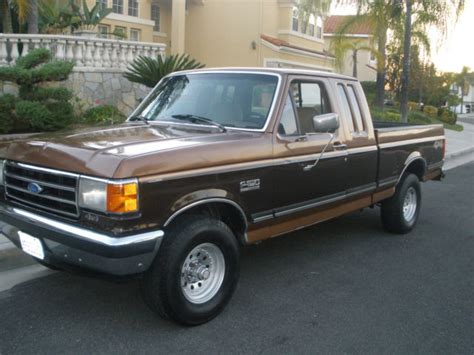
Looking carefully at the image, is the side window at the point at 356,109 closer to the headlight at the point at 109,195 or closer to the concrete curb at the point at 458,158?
the headlight at the point at 109,195

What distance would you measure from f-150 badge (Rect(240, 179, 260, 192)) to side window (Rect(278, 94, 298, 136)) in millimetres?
566

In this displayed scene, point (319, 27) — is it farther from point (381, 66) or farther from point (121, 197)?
point (121, 197)

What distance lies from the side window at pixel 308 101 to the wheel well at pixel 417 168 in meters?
1.92

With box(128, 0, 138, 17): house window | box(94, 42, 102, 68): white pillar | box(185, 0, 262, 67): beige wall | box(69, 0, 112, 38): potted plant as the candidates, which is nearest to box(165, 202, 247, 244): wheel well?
box(94, 42, 102, 68): white pillar

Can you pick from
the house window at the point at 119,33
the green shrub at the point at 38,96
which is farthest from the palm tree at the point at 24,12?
the house window at the point at 119,33

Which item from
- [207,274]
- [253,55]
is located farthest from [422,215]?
[253,55]

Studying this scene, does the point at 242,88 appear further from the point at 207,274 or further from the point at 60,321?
the point at 60,321

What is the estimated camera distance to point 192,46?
72.7 ft

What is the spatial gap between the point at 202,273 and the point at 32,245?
4.01ft

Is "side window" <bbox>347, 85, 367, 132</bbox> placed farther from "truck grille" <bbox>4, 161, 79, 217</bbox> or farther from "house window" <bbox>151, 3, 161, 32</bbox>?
"house window" <bbox>151, 3, 161, 32</bbox>

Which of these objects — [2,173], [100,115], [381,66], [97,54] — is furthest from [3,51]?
[381,66]

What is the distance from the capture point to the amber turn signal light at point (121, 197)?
3.26 metres

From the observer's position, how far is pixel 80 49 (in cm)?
1196

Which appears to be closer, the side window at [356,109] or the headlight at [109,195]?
the headlight at [109,195]
